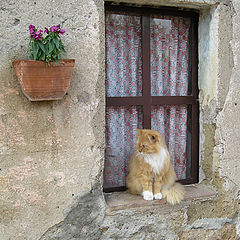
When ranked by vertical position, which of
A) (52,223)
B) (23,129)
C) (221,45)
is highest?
(221,45)

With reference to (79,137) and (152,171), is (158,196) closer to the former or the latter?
(152,171)

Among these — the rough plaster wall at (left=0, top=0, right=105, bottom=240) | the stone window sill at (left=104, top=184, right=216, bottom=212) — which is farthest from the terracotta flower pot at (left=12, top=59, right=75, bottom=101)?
the stone window sill at (left=104, top=184, right=216, bottom=212)

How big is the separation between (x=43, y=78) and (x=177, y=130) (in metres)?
1.55

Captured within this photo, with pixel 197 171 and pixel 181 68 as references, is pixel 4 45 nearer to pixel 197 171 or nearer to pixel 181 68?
pixel 181 68

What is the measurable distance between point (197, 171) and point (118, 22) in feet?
5.59

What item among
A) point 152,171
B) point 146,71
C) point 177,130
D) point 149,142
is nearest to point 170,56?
point 146,71

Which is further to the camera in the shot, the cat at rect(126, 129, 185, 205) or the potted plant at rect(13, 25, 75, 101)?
the cat at rect(126, 129, 185, 205)

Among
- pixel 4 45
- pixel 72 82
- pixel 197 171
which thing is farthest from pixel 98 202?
pixel 4 45

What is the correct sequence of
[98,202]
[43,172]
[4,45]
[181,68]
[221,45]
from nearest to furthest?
1. [4,45]
2. [43,172]
3. [98,202]
4. [221,45]
5. [181,68]

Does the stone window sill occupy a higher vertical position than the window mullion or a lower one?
lower

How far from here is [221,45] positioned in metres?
2.55

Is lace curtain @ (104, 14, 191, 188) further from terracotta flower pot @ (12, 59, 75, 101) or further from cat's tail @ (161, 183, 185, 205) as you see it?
terracotta flower pot @ (12, 59, 75, 101)

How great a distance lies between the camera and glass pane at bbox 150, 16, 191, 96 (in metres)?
2.70

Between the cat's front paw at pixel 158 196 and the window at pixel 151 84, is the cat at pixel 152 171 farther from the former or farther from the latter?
the window at pixel 151 84
